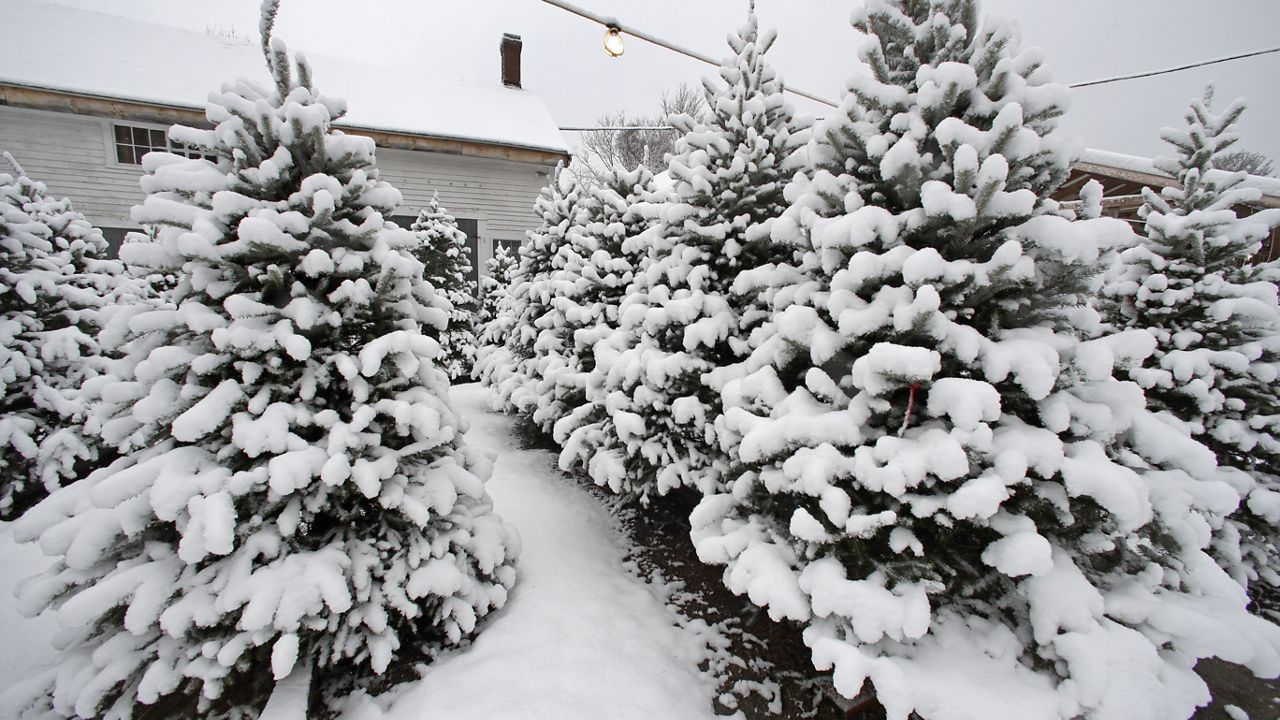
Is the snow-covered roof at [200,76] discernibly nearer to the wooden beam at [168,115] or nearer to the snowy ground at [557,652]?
the wooden beam at [168,115]

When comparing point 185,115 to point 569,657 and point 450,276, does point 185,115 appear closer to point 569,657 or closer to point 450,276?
point 450,276

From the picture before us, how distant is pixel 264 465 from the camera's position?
262 cm

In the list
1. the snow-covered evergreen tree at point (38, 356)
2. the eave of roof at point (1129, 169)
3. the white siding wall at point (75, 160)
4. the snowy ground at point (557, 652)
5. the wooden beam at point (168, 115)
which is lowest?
the snowy ground at point (557, 652)

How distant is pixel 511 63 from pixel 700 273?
662 inches

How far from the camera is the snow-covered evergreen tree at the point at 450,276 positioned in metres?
10.7

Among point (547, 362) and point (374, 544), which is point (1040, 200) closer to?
point (374, 544)

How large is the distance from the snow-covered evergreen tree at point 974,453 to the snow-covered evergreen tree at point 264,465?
1816 mm

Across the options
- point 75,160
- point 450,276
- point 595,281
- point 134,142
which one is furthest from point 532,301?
point 75,160

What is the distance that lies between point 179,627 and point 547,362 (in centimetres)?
452

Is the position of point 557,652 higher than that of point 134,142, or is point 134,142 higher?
point 134,142

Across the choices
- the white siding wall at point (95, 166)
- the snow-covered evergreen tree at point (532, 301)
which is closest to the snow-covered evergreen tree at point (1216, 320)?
the snow-covered evergreen tree at point (532, 301)

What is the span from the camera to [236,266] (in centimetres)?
277

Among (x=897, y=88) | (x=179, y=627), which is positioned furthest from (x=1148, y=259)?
(x=179, y=627)

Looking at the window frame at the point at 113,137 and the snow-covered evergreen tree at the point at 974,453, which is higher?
the window frame at the point at 113,137
